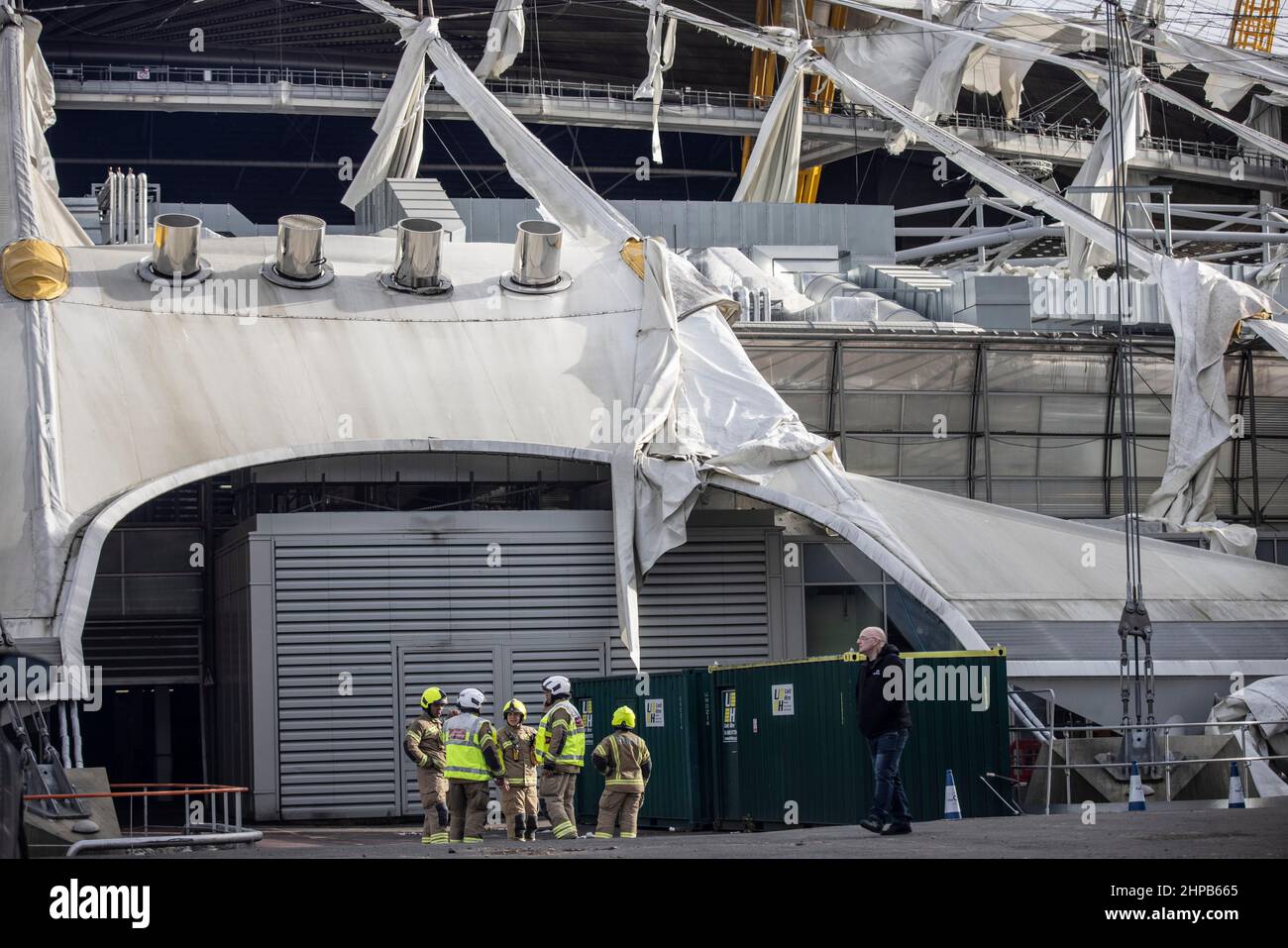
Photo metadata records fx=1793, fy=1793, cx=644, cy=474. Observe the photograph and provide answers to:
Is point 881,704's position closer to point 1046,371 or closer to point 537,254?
point 537,254

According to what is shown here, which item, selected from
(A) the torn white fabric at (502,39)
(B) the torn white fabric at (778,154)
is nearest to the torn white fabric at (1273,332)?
(B) the torn white fabric at (778,154)

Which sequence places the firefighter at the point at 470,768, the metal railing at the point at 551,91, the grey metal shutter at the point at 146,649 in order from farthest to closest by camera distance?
the metal railing at the point at 551,91 < the grey metal shutter at the point at 146,649 < the firefighter at the point at 470,768

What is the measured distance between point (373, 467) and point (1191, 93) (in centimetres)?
6846

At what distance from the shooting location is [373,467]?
2984 cm

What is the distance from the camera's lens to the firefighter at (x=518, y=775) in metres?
19.2

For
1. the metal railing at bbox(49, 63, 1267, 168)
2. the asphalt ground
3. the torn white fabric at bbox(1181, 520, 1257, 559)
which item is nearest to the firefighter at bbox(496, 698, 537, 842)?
the asphalt ground

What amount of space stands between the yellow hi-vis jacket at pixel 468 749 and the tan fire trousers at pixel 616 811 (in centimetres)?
118

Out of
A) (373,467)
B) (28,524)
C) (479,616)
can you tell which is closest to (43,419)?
(28,524)

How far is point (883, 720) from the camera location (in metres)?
15.9

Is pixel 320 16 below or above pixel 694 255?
above

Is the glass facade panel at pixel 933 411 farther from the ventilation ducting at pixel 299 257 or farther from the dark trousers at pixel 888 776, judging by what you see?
the dark trousers at pixel 888 776

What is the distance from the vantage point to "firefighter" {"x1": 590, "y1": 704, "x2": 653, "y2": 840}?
18672mm

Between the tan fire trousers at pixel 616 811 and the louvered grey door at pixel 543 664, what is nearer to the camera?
the tan fire trousers at pixel 616 811
